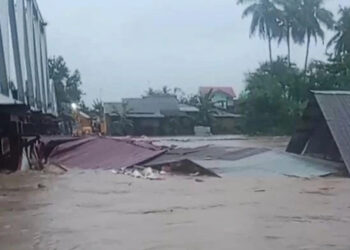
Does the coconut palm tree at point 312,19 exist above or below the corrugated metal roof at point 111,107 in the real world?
above

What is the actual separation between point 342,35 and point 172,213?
3934 centimetres

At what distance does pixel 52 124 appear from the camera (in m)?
21.4

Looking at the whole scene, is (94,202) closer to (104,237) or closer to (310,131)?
(104,237)

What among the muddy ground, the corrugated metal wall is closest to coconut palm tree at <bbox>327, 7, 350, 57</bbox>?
the corrugated metal wall

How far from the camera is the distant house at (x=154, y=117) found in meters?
50.5

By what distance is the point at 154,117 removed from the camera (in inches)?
2028

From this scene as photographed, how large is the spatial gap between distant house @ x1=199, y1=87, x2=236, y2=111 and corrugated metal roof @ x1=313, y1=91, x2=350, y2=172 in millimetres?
44441

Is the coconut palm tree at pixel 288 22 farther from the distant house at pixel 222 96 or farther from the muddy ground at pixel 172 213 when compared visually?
the muddy ground at pixel 172 213

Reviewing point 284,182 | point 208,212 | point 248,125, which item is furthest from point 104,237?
point 248,125

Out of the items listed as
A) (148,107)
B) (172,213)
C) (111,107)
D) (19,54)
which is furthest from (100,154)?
(148,107)

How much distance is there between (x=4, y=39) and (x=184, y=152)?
7095mm

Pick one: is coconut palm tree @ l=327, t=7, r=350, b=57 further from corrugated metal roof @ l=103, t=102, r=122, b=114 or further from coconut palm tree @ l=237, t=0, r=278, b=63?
corrugated metal roof @ l=103, t=102, r=122, b=114

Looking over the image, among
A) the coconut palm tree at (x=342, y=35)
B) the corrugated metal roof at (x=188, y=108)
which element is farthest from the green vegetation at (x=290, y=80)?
the corrugated metal roof at (x=188, y=108)

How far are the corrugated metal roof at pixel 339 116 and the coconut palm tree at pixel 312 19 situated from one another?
37767mm
